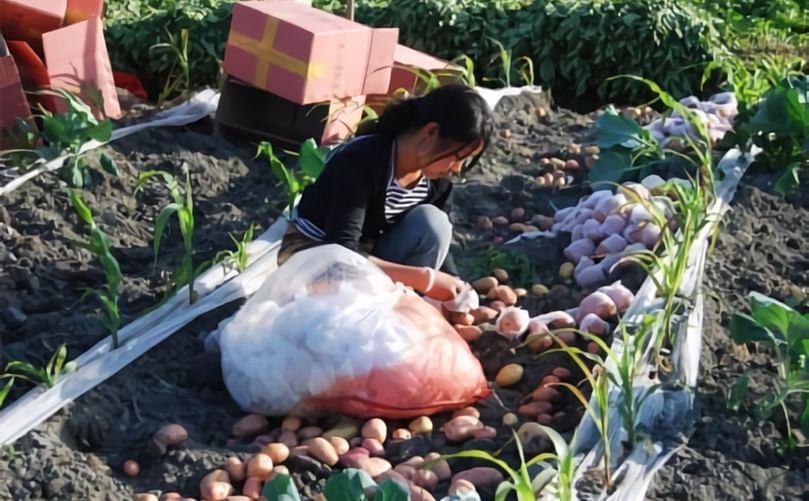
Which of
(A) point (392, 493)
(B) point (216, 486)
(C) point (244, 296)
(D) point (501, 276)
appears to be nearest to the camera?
(A) point (392, 493)

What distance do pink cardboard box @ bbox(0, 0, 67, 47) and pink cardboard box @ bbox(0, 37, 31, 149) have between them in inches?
8.2

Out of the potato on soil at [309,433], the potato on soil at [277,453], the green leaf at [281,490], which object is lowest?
the potato on soil at [309,433]

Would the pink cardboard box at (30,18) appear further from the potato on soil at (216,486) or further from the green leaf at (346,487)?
the green leaf at (346,487)

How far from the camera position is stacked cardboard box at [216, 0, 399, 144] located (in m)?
3.71

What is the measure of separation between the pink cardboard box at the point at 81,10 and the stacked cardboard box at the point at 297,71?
54 cm

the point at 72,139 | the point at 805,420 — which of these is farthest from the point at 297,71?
the point at 805,420

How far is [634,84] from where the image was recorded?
193 inches

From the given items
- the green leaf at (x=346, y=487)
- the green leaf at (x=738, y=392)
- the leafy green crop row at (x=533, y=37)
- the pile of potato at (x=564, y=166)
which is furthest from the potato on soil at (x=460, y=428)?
the leafy green crop row at (x=533, y=37)

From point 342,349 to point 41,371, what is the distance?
0.60 m

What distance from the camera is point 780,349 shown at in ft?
7.96

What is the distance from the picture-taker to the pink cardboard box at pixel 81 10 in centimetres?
407

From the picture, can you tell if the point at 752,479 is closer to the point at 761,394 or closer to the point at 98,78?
the point at 761,394

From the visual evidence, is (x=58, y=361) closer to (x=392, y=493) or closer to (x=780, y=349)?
(x=392, y=493)

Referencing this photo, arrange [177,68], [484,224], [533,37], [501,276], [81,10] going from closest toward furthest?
[501,276] < [484,224] < [81,10] < [177,68] < [533,37]
